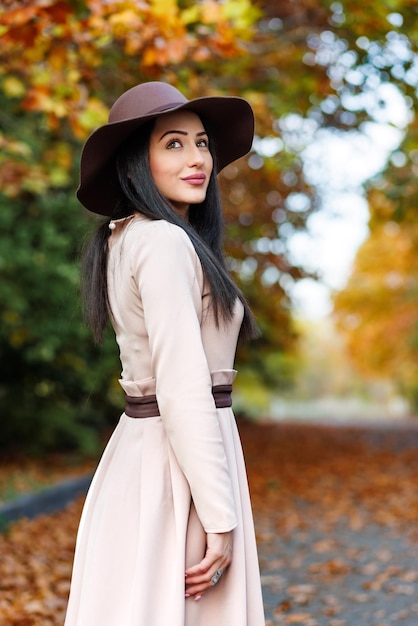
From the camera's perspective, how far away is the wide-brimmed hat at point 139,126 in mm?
2615

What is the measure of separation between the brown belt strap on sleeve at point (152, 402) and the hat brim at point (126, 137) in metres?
0.67

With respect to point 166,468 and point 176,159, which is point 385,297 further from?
point 166,468

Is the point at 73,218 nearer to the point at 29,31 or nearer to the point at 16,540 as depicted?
the point at 16,540

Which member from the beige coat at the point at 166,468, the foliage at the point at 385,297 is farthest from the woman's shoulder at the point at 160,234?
the foliage at the point at 385,297

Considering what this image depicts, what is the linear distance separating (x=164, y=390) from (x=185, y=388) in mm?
59

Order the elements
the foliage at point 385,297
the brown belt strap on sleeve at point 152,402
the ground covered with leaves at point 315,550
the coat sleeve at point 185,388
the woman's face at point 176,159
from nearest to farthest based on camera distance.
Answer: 1. the coat sleeve at point 185,388
2. the brown belt strap on sleeve at point 152,402
3. the woman's face at point 176,159
4. the ground covered with leaves at point 315,550
5. the foliage at point 385,297

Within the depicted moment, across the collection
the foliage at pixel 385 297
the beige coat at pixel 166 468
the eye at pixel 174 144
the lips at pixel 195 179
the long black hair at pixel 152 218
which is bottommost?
the foliage at pixel 385 297

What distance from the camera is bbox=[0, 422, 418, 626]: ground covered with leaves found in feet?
18.0

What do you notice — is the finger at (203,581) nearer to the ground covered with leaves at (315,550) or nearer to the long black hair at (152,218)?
the long black hair at (152,218)

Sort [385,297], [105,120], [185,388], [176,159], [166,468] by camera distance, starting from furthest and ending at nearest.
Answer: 1. [385,297]
2. [105,120]
3. [176,159]
4. [166,468]
5. [185,388]

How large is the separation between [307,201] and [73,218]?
614 cm

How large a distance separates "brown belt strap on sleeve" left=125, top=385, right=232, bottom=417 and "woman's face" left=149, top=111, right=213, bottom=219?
1.89 feet

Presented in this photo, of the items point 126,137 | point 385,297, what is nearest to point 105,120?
point 126,137

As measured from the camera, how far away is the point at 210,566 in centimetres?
240
